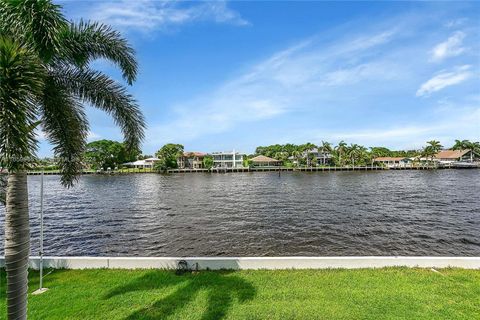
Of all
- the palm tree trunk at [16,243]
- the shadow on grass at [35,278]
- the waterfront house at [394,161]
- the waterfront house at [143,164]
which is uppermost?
the waterfront house at [143,164]

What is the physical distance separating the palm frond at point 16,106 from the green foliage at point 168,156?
9662 cm

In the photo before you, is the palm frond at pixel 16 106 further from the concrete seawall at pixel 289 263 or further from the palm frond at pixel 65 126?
the concrete seawall at pixel 289 263

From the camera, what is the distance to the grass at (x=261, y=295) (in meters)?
5.64

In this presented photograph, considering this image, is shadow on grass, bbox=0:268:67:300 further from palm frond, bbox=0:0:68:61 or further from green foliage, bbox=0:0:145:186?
palm frond, bbox=0:0:68:61

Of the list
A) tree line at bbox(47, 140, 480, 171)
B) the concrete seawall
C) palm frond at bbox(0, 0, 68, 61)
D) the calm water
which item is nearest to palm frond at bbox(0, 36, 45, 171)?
palm frond at bbox(0, 0, 68, 61)

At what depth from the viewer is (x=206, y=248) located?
595 inches

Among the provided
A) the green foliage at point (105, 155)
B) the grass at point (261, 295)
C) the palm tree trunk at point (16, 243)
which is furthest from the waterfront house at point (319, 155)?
the palm tree trunk at point (16, 243)

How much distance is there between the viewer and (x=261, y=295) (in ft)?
21.1

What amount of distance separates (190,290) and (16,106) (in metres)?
5.21

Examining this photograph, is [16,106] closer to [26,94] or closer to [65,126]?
[26,94]

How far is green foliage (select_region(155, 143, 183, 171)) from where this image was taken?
98.1 meters

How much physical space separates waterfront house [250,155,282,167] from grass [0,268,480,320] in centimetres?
9372

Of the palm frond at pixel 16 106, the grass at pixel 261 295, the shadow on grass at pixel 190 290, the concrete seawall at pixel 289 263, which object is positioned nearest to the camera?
the palm frond at pixel 16 106

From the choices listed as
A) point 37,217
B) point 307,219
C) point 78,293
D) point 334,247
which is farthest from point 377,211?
point 37,217
